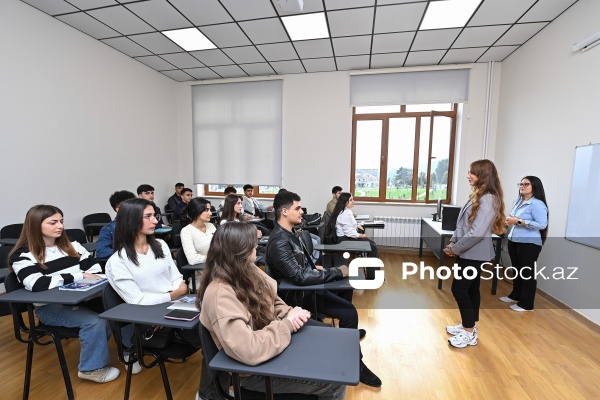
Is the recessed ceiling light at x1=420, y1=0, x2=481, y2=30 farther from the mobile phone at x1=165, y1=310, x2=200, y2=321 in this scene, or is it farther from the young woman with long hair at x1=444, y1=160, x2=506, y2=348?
the mobile phone at x1=165, y1=310, x2=200, y2=321

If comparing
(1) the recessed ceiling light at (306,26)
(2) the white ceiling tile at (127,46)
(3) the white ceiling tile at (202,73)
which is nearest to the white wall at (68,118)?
(2) the white ceiling tile at (127,46)

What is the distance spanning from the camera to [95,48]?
425 centimetres

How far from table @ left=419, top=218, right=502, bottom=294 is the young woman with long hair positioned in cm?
120

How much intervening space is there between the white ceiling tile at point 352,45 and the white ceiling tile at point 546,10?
6.21ft

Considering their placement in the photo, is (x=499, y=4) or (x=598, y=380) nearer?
(x=598, y=380)

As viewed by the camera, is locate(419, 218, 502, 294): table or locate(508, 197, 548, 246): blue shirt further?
locate(419, 218, 502, 294): table

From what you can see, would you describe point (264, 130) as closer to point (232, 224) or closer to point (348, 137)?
point (348, 137)

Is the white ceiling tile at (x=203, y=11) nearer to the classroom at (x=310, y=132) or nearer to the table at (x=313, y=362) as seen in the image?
the classroom at (x=310, y=132)

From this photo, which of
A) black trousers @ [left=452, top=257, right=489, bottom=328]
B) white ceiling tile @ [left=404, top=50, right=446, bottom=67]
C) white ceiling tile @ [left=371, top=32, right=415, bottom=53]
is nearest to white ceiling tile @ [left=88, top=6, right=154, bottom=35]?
white ceiling tile @ [left=371, top=32, right=415, bottom=53]

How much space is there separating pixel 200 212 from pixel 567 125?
415cm

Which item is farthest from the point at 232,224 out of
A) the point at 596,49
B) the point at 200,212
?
the point at 596,49

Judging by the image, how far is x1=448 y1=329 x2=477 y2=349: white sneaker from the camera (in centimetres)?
250

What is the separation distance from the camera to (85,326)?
6.23 ft

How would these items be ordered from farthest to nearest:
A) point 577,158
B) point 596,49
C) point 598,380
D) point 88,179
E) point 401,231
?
point 401,231, point 88,179, point 577,158, point 596,49, point 598,380
